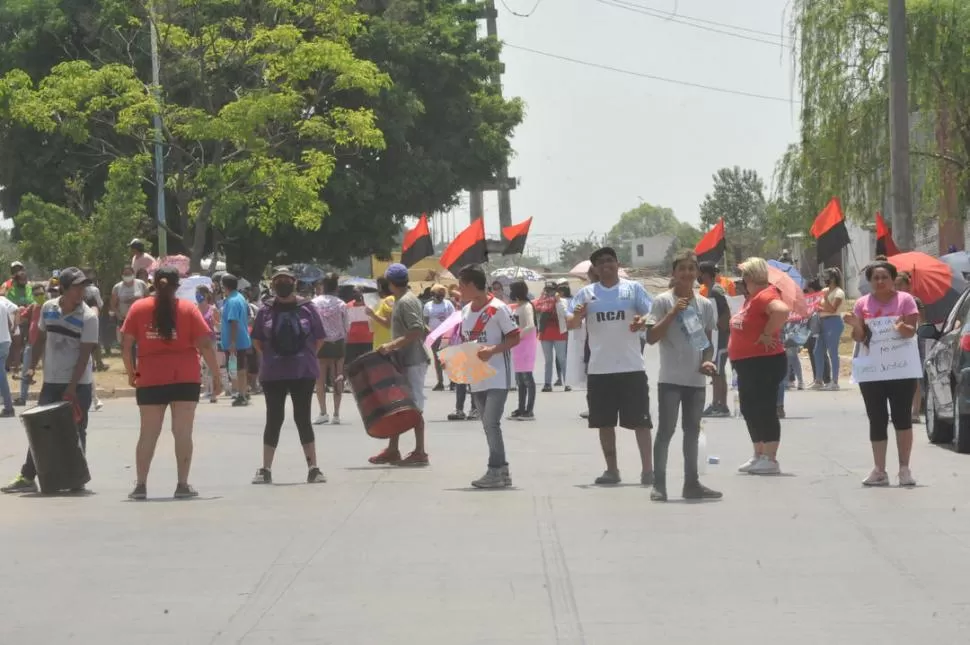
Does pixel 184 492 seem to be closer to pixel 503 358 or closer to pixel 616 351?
Answer: pixel 503 358

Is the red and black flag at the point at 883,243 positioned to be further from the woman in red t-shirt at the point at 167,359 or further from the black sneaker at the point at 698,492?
the woman in red t-shirt at the point at 167,359

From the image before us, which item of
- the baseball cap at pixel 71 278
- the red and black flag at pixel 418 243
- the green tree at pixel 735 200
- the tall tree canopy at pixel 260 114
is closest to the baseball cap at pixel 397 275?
the baseball cap at pixel 71 278

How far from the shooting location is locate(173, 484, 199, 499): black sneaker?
A: 1264 cm

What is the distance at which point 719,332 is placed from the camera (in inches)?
780

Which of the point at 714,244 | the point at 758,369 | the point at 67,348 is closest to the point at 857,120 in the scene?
the point at 714,244

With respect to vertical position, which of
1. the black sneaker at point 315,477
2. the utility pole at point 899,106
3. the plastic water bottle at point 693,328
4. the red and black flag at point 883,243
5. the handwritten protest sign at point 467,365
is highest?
the utility pole at point 899,106

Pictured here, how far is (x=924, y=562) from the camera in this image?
900 cm

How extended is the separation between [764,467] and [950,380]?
2.73 meters

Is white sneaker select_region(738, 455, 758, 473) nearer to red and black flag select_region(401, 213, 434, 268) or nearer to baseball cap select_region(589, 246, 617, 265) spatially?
baseball cap select_region(589, 246, 617, 265)

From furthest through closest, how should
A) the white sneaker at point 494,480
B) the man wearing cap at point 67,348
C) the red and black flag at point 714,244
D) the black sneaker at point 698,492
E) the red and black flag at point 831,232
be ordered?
the red and black flag at point 714,244 < the red and black flag at point 831,232 < the man wearing cap at point 67,348 < the white sneaker at point 494,480 < the black sneaker at point 698,492

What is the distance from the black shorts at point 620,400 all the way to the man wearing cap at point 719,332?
20.8 feet

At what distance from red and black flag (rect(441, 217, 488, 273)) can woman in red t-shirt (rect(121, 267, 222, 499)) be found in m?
18.7

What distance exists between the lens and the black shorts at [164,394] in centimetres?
1257

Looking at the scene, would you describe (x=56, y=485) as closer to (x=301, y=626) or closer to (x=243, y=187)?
(x=301, y=626)
